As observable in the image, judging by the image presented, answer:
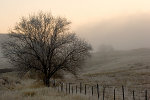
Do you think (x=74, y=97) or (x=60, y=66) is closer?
(x=74, y=97)

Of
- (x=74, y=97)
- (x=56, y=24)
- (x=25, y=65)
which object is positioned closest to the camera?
(x=74, y=97)

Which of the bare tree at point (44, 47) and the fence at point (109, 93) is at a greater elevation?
the bare tree at point (44, 47)

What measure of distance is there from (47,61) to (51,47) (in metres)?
1.81

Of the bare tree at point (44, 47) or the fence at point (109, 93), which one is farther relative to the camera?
the bare tree at point (44, 47)

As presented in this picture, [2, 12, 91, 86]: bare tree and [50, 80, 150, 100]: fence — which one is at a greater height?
[2, 12, 91, 86]: bare tree

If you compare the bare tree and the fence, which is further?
the bare tree

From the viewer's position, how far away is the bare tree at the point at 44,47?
32.8m

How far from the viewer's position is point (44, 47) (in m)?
33.2

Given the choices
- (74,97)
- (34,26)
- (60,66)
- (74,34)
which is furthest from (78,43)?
(74,97)

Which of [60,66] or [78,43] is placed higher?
[78,43]

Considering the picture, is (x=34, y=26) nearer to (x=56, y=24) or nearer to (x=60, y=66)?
(x=56, y=24)

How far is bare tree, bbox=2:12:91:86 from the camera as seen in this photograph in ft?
108

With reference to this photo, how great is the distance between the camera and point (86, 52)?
3388 cm

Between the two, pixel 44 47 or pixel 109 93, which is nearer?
pixel 109 93
